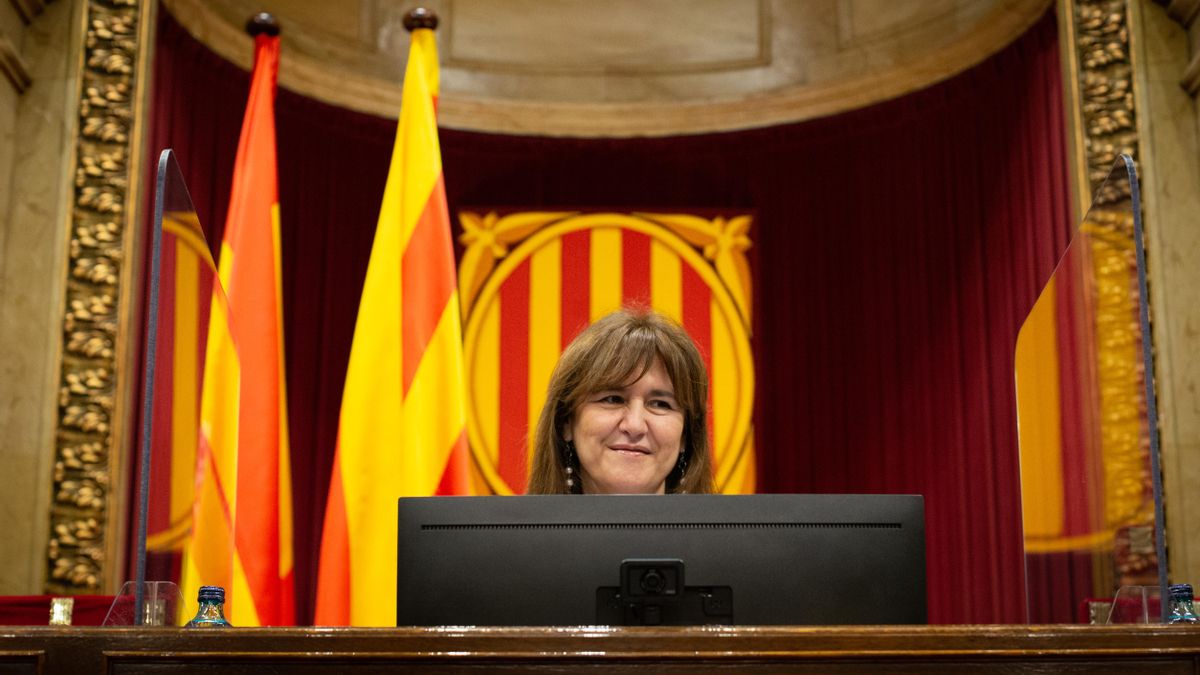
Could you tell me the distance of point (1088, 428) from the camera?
244 cm

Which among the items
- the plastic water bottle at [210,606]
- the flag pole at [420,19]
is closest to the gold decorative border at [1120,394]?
the plastic water bottle at [210,606]

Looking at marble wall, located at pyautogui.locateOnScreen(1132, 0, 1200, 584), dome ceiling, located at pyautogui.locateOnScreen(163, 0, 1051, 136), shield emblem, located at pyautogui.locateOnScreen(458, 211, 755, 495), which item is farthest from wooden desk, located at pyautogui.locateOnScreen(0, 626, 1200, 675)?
dome ceiling, located at pyautogui.locateOnScreen(163, 0, 1051, 136)

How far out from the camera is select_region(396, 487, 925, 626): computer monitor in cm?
163

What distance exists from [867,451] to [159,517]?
10.7 feet

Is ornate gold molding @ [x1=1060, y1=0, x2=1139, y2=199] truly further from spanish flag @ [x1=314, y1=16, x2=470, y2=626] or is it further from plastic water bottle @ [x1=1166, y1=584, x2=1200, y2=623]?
plastic water bottle @ [x1=1166, y1=584, x2=1200, y2=623]

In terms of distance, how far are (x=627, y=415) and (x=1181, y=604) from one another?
3.59 feet

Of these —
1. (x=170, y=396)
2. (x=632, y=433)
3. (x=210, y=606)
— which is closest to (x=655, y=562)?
(x=210, y=606)

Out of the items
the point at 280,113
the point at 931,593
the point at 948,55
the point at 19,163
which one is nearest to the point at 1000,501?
the point at 931,593

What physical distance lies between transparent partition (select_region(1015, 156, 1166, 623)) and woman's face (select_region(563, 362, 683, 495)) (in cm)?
70

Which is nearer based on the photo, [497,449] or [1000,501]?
[1000,501]

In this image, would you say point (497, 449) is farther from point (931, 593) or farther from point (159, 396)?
point (159, 396)

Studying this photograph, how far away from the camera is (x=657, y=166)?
5281mm

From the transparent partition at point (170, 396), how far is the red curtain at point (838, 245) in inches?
83.5

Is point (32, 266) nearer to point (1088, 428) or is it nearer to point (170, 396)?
point (170, 396)
